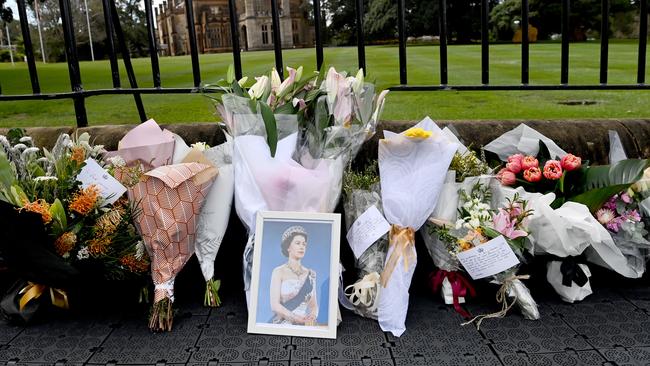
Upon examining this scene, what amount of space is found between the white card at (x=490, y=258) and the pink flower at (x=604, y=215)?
20.2 inches

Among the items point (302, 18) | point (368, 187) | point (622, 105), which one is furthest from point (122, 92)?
point (302, 18)

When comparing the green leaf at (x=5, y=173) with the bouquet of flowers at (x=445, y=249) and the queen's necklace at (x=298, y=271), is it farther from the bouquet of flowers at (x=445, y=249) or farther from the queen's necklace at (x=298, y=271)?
the bouquet of flowers at (x=445, y=249)

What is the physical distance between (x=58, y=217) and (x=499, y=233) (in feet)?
6.12

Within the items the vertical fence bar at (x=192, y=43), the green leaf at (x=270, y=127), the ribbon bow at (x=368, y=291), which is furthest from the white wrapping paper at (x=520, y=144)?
the vertical fence bar at (x=192, y=43)

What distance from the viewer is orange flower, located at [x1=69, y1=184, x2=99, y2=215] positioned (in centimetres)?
242

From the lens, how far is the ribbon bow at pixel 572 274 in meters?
2.55

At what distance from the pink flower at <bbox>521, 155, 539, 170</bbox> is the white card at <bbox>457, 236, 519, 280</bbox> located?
507 millimetres

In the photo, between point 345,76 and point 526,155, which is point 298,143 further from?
point 526,155

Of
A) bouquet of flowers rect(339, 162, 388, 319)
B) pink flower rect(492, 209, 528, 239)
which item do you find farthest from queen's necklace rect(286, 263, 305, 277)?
pink flower rect(492, 209, 528, 239)

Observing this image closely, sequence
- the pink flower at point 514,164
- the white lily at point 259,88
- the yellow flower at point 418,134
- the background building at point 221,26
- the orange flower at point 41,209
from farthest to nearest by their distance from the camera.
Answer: the background building at point 221,26 → the pink flower at point 514,164 → the white lily at point 259,88 → the yellow flower at point 418,134 → the orange flower at point 41,209

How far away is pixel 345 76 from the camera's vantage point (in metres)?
2.75

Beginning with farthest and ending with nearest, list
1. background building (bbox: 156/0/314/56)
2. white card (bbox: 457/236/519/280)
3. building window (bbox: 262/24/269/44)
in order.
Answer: building window (bbox: 262/24/269/44)
background building (bbox: 156/0/314/56)
white card (bbox: 457/236/519/280)

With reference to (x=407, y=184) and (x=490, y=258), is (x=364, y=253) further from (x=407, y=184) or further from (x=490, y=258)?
(x=490, y=258)

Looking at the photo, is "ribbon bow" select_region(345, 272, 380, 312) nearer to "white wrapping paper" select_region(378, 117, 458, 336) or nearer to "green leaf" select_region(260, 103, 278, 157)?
"white wrapping paper" select_region(378, 117, 458, 336)
